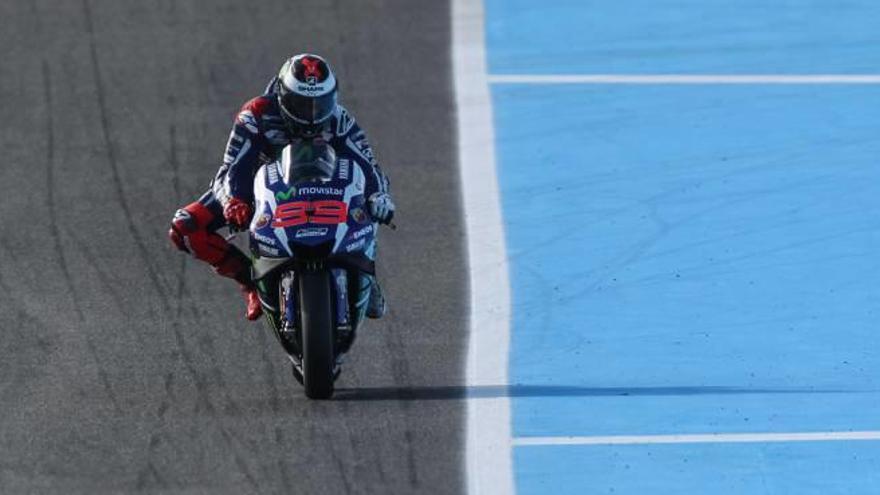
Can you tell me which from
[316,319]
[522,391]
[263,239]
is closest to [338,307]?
[316,319]

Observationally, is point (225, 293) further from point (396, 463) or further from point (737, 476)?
point (737, 476)

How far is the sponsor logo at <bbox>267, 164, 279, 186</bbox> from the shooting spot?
40.5 ft

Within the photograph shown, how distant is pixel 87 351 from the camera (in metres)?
13.1

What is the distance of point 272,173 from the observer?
12.4m

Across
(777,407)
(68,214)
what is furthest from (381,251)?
(777,407)

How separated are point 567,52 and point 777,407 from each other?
5.96m

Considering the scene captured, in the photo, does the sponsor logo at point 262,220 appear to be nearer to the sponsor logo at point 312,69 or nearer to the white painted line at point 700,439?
the sponsor logo at point 312,69

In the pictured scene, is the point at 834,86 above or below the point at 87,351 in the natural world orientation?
above

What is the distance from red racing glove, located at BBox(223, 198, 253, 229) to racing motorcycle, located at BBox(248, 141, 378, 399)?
2.6 inches

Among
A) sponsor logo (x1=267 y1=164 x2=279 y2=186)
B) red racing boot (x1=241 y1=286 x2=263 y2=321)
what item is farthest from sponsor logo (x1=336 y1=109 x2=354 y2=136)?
red racing boot (x1=241 y1=286 x2=263 y2=321)

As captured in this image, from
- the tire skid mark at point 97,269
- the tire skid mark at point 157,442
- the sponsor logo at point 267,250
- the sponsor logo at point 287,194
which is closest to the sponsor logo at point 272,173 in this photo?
the sponsor logo at point 287,194

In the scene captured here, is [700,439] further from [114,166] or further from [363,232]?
[114,166]

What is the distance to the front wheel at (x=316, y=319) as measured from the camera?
39.1 feet

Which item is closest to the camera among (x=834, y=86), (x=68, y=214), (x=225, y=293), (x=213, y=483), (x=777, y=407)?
(x=213, y=483)
